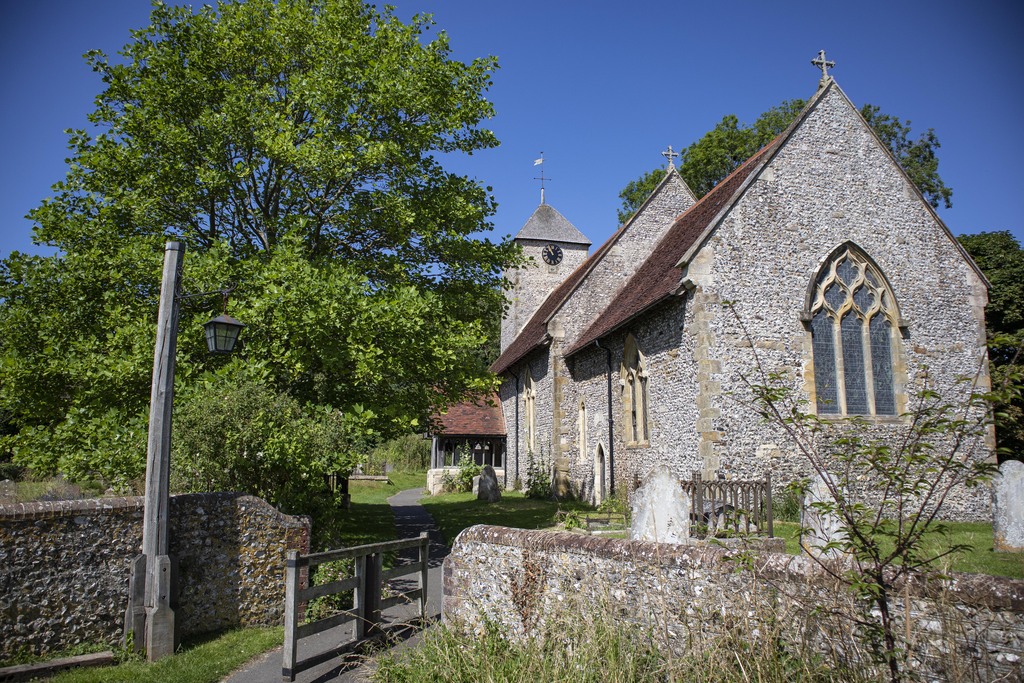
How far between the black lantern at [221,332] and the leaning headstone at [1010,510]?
430 inches

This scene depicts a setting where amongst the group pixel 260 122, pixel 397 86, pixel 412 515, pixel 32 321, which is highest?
pixel 397 86

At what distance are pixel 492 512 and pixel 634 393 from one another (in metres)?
5.12

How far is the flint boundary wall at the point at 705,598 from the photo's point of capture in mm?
3617

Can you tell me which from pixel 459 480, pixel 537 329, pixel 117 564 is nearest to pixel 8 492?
pixel 117 564

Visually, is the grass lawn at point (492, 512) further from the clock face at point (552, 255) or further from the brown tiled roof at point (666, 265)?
the clock face at point (552, 255)

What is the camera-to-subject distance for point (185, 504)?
7941mm

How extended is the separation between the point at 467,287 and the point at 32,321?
772cm

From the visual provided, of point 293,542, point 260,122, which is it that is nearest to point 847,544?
point 293,542

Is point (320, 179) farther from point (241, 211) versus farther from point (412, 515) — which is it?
point (412, 515)

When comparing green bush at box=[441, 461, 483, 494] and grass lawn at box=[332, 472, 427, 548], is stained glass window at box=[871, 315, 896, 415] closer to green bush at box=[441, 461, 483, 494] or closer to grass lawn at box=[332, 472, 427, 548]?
grass lawn at box=[332, 472, 427, 548]

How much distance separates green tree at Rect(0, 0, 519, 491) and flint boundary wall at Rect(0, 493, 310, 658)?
6.13ft

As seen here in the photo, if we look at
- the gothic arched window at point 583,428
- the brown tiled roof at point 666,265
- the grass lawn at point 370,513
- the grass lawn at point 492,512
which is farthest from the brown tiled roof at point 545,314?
the grass lawn at point 370,513

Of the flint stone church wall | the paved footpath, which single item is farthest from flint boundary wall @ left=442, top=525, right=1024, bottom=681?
the flint stone church wall

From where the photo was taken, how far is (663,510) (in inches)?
376
